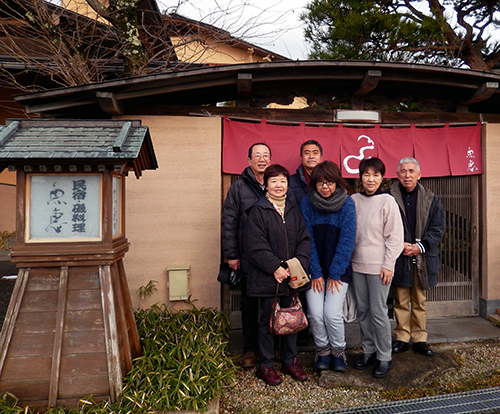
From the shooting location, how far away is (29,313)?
326 centimetres

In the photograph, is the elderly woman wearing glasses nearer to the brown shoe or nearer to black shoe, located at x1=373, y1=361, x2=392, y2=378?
black shoe, located at x1=373, y1=361, x2=392, y2=378

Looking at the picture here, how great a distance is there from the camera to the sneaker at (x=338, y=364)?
4.09 meters

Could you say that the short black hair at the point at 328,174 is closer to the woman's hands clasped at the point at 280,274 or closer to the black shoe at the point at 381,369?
the woman's hands clasped at the point at 280,274

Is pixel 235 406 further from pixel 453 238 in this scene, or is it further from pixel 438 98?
pixel 438 98

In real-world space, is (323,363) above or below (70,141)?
below

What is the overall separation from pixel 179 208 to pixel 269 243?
6.88 ft

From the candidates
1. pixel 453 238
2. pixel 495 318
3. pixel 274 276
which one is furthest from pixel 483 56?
pixel 274 276

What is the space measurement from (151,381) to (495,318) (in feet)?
18.3

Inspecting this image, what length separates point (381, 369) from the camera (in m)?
4.02

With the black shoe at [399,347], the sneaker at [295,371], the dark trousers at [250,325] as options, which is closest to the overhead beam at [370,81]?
the dark trousers at [250,325]

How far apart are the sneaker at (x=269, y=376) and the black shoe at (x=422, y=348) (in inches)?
77.7

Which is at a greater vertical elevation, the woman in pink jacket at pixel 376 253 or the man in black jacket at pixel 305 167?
the man in black jacket at pixel 305 167

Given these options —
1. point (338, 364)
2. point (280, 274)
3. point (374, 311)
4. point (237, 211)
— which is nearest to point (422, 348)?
point (374, 311)

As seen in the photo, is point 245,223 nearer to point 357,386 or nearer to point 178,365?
point 178,365
